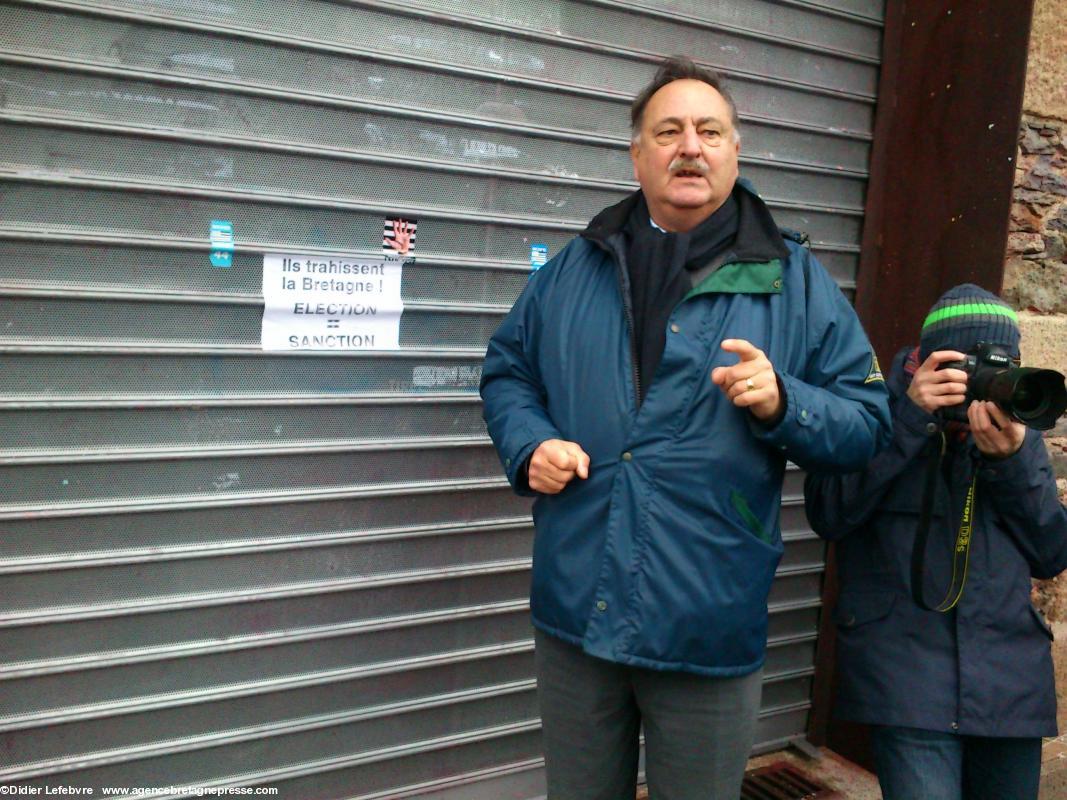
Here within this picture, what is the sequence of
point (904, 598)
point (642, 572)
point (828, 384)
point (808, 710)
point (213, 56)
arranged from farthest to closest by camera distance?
point (808, 710)
point (213, 56)
point (904, 598)
point (828, 384)
point (642, 572)

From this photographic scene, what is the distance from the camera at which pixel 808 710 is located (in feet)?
13.1

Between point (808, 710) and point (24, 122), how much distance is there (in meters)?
3.36

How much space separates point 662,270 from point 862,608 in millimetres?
1015

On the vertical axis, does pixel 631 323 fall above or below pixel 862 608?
above

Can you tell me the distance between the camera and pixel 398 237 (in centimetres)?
298

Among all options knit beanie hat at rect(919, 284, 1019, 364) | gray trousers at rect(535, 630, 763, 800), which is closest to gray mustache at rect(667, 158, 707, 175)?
knit beanie hat at rect(919, 284, 1019, 364)

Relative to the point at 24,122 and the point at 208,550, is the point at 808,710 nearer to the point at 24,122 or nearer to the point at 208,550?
the point at 208,550

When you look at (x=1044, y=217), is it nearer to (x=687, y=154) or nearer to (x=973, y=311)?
(x=973, y=311)

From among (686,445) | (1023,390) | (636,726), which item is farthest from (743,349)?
(636,726)

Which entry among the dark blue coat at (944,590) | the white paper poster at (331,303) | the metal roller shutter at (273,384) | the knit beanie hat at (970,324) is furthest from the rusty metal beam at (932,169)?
the white paper poster at (331,303)

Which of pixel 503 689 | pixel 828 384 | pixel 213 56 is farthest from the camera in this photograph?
pixel 503 689

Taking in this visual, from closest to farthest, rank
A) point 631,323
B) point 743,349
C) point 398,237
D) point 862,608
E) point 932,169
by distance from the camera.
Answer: point 743,349 < point 631,323 < point 862,608 < point 398,237 < point 932,169

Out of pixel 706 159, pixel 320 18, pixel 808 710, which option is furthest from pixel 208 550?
pixel 808 710

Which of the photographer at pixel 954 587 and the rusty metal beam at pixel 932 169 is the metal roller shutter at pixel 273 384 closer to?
the rusty metal beam at pixel 932 169
